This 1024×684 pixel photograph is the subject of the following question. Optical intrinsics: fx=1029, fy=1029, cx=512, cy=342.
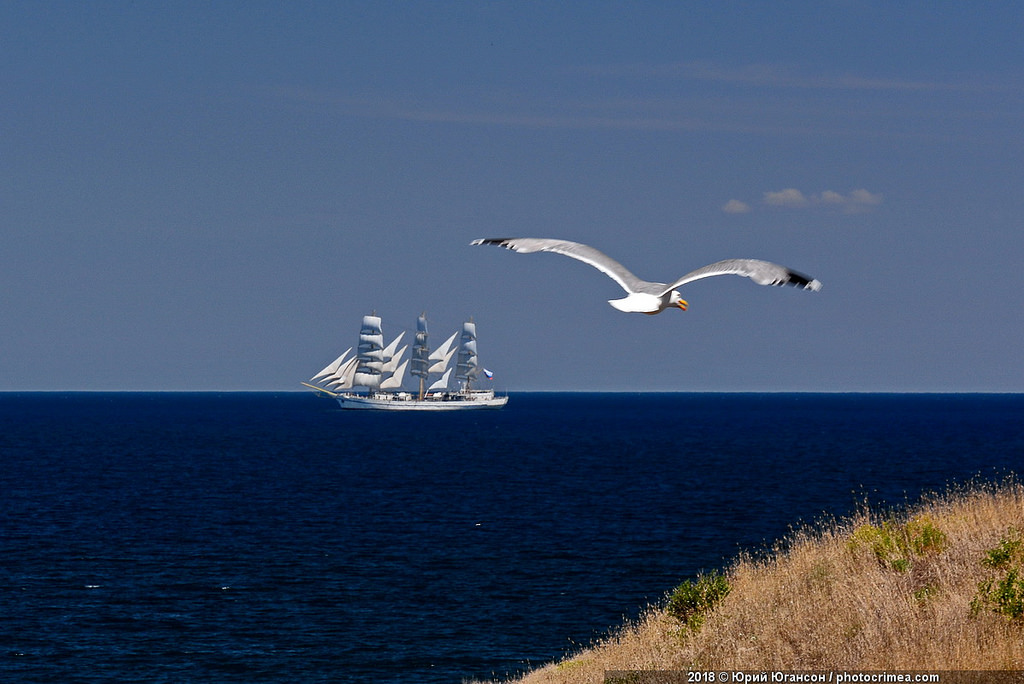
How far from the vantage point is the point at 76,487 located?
268ft

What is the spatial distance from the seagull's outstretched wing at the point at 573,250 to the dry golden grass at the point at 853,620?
622 cm

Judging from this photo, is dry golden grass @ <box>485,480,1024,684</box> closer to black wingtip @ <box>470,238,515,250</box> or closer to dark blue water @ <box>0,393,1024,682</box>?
black wingtip @ <box>470,238,515,250</box>

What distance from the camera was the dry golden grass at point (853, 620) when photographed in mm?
13258

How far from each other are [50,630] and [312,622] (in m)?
8.87

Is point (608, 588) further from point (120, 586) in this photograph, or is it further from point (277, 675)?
point (120, 586)

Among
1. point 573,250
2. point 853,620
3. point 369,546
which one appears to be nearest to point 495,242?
point 573,250

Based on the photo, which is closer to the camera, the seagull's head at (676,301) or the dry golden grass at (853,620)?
the seagull's head at (676,301)

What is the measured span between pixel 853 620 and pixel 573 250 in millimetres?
8199

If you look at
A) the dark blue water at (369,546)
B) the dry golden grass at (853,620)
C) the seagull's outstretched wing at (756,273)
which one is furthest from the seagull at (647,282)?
the dark blue water at (369,546)

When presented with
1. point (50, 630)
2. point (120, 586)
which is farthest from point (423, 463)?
point (50, 630)

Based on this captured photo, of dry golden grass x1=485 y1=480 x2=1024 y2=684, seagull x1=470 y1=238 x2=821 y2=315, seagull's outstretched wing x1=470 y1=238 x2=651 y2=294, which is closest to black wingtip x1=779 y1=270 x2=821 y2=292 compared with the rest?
seagull x1=470 y1=238 x2=821 y2=315

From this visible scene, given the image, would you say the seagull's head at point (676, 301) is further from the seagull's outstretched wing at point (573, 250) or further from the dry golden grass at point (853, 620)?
the dry golden grass at point (853, 620)

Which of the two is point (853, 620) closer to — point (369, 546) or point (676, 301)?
point (676, 301)

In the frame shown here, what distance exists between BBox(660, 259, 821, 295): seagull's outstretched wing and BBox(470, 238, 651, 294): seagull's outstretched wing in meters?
1.20
